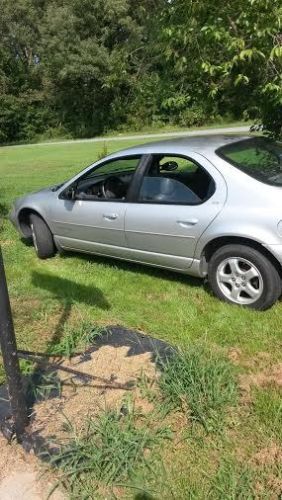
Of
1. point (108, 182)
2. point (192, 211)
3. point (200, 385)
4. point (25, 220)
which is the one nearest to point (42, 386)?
point (200, 385)

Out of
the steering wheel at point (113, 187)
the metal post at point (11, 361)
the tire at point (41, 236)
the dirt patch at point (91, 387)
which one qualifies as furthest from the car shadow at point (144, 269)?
the metal post at point (11, 361)

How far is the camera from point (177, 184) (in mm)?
4766

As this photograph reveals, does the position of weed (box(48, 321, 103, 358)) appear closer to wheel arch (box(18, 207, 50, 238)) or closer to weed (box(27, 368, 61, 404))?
weed (box(27, 368, 61, 404))

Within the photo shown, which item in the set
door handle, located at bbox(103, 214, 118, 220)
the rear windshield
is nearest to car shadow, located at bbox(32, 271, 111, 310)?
door handle, located at bbox(103, 214, 118, 220)

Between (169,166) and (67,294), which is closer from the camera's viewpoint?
(67,294)

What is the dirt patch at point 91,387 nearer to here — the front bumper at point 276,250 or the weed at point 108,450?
the weed at point 108,450

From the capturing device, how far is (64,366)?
12.4 feet

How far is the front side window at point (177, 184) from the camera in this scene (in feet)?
14.8

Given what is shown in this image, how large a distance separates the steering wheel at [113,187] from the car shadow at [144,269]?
789 mm

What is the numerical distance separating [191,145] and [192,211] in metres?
0.73

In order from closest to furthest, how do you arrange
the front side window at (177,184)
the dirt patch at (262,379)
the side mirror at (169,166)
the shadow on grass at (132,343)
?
the dirt patch at (262,379), the shadow on grass at (132,343), the front side window at (177,184), the side mirror at (169,166)

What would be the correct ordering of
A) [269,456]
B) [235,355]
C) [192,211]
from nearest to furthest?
1. [269,456]
2. [235,355]
3. [192,211]

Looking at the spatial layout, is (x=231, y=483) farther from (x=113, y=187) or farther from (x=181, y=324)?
(x=113, y=187)

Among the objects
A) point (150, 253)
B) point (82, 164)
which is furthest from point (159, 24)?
point (82, 164)
